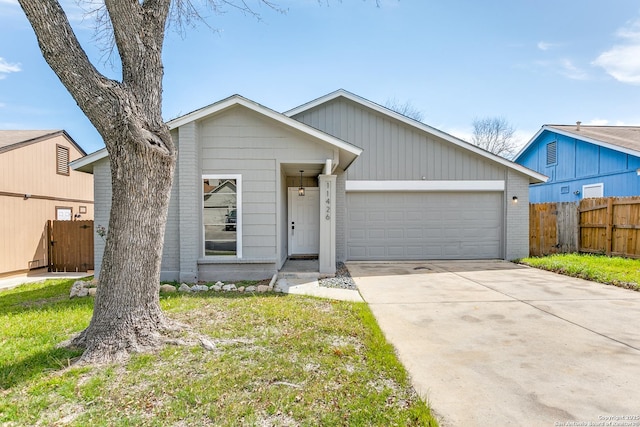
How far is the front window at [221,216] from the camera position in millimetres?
7688

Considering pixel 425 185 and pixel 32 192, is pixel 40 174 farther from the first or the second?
pixel 425 185

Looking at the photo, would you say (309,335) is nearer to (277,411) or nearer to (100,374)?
(277,411)

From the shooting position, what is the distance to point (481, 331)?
4.48 m

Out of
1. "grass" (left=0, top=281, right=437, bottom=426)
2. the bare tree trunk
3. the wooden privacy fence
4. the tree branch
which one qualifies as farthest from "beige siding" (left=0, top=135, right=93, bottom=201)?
the wooden privacy fence

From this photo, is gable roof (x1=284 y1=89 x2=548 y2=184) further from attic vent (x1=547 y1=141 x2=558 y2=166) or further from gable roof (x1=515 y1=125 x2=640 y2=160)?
attic vent (x1=547 y1=141 x2=558 y2=166)

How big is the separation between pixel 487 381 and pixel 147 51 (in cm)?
517

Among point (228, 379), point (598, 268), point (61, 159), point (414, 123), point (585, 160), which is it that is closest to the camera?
point (228, 379)

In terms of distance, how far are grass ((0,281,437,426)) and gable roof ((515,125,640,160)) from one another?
14213 millimetres

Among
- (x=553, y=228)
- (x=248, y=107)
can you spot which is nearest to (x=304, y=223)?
Result: (x=248, y=107)

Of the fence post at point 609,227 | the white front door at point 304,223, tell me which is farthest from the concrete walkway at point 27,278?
the fence post at point 609,227

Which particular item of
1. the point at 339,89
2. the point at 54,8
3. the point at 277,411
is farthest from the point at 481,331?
the point at 339,89

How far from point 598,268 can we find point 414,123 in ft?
20.7

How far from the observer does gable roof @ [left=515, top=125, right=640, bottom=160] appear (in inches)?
506

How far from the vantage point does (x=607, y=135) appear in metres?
14.9
